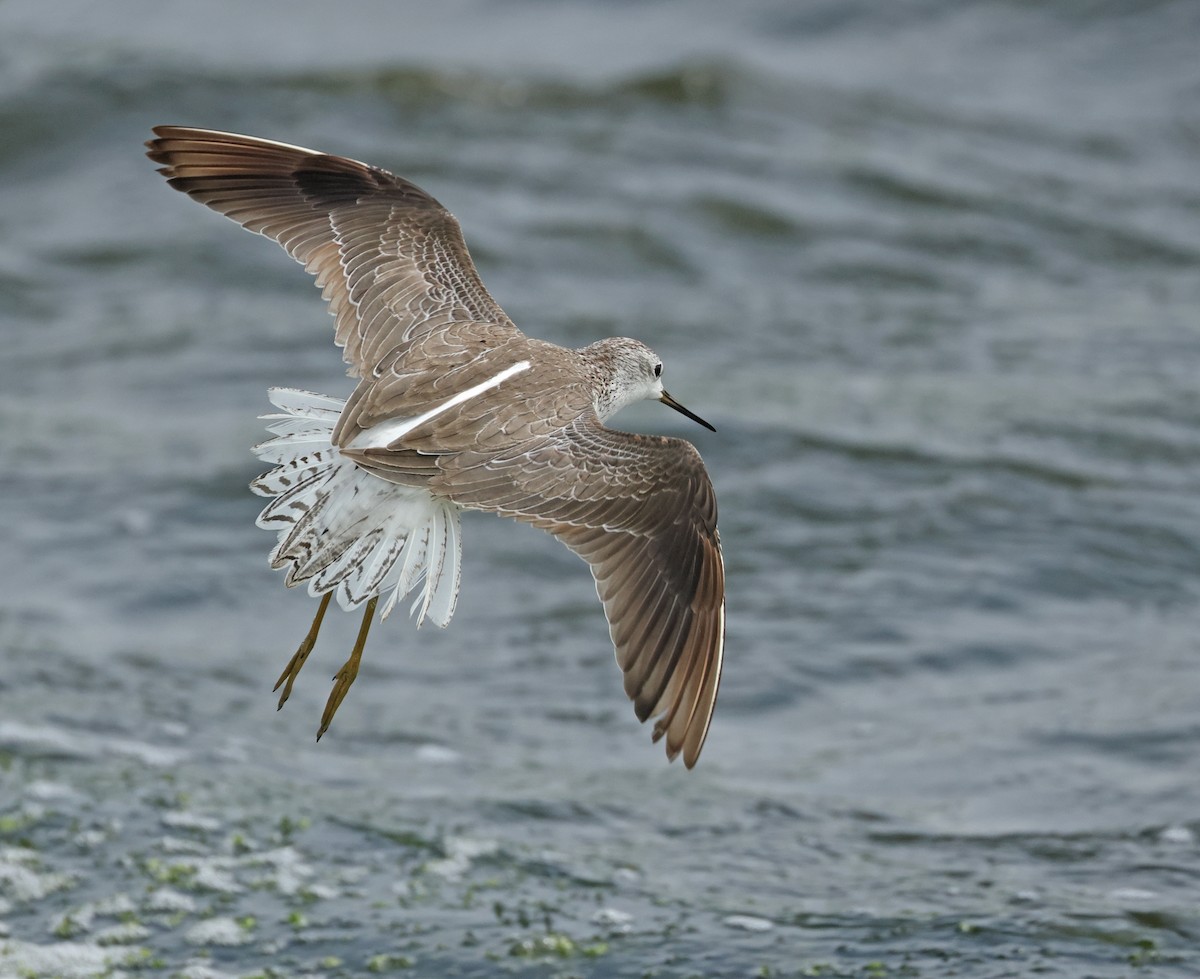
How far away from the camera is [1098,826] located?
7.20m

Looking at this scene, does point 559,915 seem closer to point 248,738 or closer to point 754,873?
point 754,873

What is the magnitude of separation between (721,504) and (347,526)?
199 inches

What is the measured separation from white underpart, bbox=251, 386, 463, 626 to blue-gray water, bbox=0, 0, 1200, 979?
1.48 m

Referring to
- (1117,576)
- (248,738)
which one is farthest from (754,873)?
(1117,576)

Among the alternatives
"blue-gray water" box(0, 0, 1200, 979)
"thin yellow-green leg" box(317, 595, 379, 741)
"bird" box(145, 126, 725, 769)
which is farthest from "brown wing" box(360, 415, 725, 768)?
"blue-gray water" box(0, 0, 1200, 979)

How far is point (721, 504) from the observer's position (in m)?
10.2

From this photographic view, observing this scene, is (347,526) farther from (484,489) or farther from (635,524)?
(635,524)

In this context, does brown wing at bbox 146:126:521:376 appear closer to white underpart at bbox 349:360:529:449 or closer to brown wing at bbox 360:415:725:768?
white underpart at bbox 349:360:529:449

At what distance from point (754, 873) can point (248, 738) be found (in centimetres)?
245

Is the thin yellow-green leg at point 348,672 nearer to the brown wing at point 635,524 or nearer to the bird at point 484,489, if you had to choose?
the bird at point 484,489

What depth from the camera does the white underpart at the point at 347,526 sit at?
5297mm

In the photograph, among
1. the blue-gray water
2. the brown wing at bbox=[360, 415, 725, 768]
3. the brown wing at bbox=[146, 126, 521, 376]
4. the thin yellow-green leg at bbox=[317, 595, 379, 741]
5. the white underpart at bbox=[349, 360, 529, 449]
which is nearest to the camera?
the brown wing at bbox=[360, 415, 725, 768]

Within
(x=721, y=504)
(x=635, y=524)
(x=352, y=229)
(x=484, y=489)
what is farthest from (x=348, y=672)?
(x=721, y=504)

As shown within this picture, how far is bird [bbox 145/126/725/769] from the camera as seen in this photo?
509 cm
